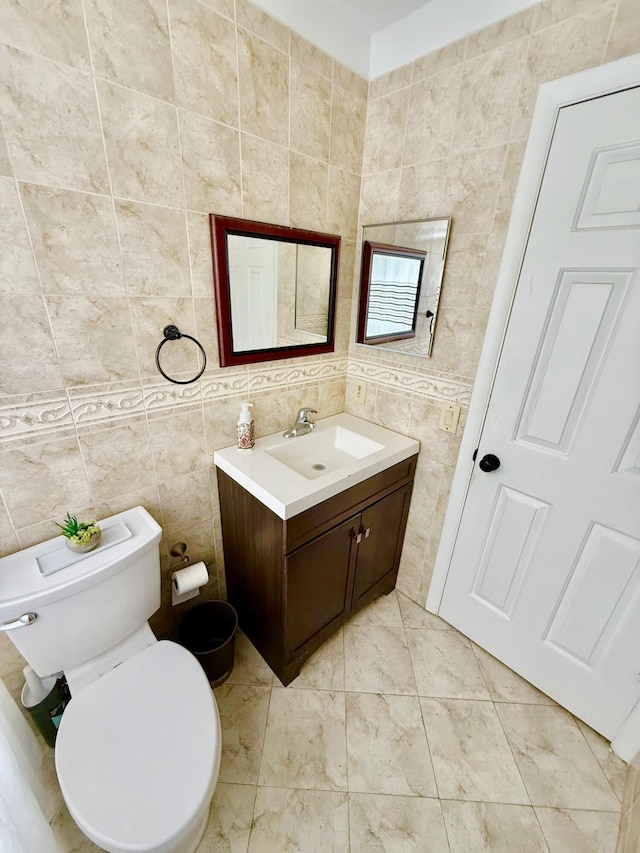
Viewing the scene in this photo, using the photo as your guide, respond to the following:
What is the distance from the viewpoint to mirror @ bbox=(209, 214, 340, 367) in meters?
1.21

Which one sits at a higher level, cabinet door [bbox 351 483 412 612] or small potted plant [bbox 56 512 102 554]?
small potted plant [bbox 56 512 102 554]

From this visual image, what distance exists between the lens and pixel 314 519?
1177 mm

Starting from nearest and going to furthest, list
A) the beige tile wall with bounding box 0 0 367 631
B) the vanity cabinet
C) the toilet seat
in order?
the toilet seat, the beige tile wall with bounding box 0 0 367 631, the vanity cabinet

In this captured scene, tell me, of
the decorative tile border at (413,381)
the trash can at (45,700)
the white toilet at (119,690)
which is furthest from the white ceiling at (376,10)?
the trash can at (45,700)

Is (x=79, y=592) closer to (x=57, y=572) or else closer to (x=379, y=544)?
(x=57, y=572)

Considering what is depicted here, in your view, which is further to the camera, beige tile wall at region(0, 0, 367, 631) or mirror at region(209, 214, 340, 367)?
mirror at region(209, 214, 340, 367)

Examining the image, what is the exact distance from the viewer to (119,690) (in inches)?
38.4

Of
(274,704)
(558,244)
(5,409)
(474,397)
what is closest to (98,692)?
(274,704)

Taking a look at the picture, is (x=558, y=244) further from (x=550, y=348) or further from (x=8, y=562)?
(x=8, y=562)

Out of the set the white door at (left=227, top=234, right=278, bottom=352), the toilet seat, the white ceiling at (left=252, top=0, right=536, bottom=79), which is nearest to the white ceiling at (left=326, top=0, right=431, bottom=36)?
the white ceiling at (left=252, top=0, right=536, bottom=79)

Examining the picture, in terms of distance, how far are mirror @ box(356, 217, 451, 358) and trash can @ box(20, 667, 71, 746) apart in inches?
68.6

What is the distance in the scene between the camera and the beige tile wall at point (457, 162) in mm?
980

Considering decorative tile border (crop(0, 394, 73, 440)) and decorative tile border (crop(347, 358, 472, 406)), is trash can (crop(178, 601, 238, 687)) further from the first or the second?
decorative tile border (crop(347, 358, 472, 406))

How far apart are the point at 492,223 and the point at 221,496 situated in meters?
1.44
